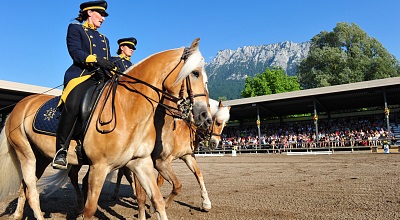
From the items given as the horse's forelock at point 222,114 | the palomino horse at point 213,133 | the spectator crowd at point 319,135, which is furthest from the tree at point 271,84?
the palomino horse at point 213,133

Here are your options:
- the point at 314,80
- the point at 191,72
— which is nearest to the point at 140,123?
the point at 191,72

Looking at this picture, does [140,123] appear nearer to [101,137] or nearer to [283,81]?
[101,137]

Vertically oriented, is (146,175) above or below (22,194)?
above

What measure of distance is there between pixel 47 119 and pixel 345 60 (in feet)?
169

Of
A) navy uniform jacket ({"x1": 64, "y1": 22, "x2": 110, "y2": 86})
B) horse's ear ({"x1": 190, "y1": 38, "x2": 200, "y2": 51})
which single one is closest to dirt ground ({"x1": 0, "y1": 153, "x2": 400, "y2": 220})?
navy uniform jacket ({"x1": 64, "y1": 22, "x2": 110, "y2": 86})

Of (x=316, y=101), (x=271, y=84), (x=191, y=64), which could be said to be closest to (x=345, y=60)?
(x=271, y=84)

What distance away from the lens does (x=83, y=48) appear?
192 inches

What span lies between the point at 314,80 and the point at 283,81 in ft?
19.8

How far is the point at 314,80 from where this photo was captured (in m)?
52.2

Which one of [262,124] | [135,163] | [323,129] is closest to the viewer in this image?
[135,163]

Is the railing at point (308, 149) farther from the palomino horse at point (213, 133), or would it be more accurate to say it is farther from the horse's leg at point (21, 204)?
the horse's leg at point (21, 204)

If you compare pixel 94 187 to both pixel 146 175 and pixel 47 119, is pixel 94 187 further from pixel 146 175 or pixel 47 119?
pixel 47 119

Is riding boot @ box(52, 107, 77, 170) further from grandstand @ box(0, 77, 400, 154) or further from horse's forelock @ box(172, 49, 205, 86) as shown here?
grandstand @ box(0, 77, 400, 154)

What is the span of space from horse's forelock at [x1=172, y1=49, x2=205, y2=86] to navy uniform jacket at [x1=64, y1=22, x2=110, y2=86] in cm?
121
